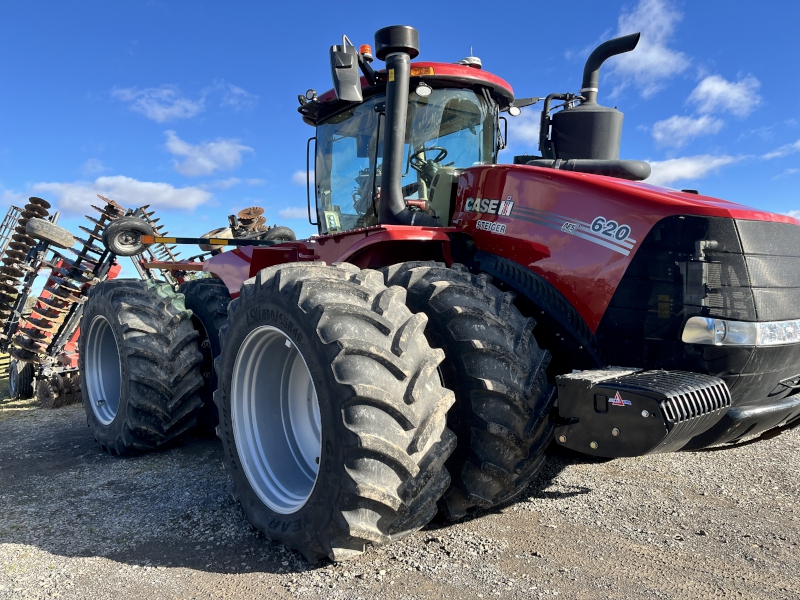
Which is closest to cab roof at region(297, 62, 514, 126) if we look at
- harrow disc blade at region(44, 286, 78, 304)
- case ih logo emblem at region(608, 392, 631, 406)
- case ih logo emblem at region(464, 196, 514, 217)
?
case ih logo emblem at region(464, 196, 514, 217)

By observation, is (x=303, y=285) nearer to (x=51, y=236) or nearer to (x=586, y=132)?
(x=586, y=132)

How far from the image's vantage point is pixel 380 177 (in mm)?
4234

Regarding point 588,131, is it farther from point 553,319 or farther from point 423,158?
point 553,319

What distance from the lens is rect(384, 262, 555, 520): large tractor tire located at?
9.00 ft

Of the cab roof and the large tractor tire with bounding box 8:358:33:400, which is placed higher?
the cab roof

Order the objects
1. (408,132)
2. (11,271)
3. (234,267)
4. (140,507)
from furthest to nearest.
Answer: (11,271) < (234,267) < (408,132) < (140,507)

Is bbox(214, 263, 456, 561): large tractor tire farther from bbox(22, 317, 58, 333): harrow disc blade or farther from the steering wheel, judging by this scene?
bbox(22, 317, 58, 333): harrow disc blade

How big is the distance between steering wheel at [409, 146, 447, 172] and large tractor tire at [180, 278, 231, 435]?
6.45 ft

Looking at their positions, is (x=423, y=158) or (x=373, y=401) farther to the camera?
(x=423, y=158)

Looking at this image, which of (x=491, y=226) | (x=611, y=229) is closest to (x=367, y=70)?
(x=491, y=226)

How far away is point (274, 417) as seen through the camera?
136 inches

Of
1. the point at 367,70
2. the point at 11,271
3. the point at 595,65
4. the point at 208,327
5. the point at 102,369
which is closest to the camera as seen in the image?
the point at 367,70

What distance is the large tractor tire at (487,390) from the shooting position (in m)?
2.74

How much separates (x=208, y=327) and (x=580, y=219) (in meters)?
3.24
